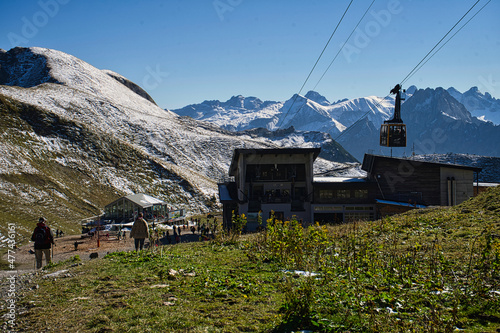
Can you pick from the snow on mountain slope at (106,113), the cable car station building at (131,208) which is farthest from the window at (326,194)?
the snow on mountain slope at (106,113)

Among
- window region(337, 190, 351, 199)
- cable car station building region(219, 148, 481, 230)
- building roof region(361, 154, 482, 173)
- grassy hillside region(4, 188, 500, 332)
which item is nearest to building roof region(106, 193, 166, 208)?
cable car station building region(219, 148, 481, 230)

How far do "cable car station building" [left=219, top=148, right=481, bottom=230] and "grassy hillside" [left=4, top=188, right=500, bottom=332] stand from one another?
29381 millimetres

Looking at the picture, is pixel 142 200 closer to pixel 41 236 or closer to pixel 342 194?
pixel 342 194

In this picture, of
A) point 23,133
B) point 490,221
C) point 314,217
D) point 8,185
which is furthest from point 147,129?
point 490,221

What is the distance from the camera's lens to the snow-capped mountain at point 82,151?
64.6 meters

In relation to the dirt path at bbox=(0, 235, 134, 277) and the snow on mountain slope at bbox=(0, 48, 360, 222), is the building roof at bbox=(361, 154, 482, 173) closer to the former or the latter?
the dirt path at bbox=(0, 235, 134, 277)

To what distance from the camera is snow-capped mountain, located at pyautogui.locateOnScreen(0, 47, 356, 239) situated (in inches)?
2544

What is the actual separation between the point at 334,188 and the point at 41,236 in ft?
114

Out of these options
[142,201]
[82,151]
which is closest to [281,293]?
[142,201]

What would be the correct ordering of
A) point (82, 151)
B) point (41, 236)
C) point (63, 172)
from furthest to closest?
point (82, 151) < point (63, 172) < point (41, 236)

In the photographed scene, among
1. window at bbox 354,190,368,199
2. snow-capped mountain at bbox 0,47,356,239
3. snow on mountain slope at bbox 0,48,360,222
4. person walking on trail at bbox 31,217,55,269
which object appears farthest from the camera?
snow on mountain slope at bbox 0,48,360,222

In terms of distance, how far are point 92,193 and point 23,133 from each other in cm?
2458

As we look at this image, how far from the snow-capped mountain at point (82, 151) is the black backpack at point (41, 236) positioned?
34.6 metres

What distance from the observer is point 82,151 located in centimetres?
9281
